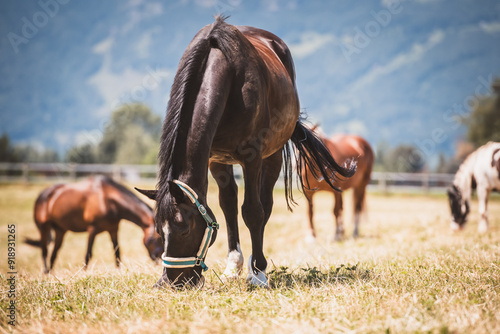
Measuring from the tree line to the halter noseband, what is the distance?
32cm

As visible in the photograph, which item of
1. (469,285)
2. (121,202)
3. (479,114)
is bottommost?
(121,202)

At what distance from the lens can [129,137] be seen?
2456 inches

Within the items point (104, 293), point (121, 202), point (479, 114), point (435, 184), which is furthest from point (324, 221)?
point (479, 114)

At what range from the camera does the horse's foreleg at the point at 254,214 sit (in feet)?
11.3

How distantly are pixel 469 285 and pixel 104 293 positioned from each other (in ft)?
8.79

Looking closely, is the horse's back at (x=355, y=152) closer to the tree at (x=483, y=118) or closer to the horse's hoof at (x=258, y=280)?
the horse's hoof at (x=258, y=280)

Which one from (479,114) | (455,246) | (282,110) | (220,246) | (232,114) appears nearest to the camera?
(232,114)

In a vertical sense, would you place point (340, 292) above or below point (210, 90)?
below

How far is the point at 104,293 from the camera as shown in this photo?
309 centimetres

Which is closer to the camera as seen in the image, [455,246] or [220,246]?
[455,246]

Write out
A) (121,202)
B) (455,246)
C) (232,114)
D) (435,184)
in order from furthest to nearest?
1. (435,184)
2. (121,202)
3. (455,246)
4. (232,114)

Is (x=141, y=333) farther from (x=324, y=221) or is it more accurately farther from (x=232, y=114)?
(x=324, y=221)

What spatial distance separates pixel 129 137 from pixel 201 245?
2451 inches

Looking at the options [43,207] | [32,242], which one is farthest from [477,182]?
[32,242]
